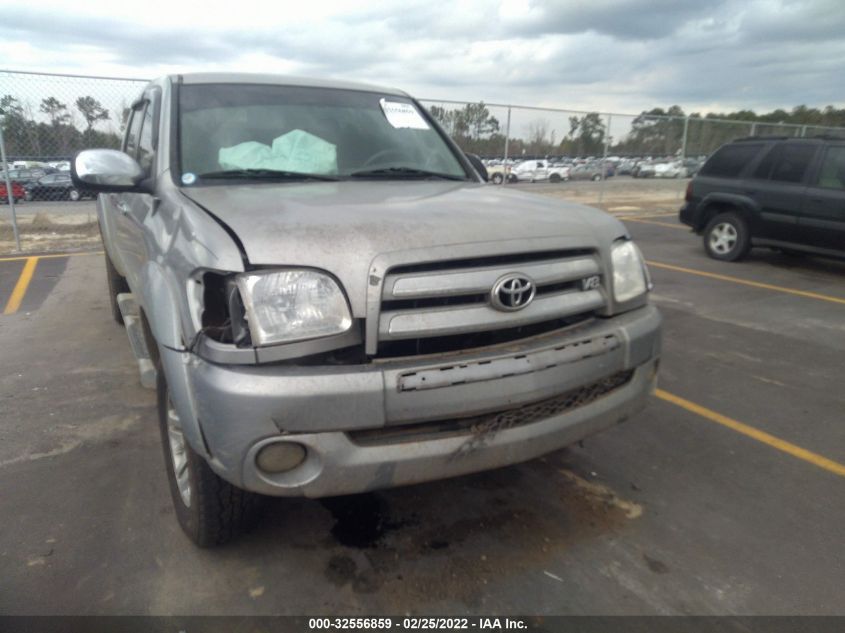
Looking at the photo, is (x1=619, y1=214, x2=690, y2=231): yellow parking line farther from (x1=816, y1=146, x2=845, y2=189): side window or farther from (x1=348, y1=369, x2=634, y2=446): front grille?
(x1=348, y1=369, x2=634, y2=446): front grille

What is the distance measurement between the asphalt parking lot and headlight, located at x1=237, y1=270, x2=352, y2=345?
103 centimetres

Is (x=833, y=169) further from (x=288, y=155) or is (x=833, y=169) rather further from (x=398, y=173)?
(x=288, y=155)

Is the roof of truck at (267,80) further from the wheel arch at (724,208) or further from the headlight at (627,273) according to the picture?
the wheel arch at (724,208)

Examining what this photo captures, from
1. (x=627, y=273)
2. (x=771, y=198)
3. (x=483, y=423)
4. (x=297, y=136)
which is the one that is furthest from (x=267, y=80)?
(x=771, y=198)

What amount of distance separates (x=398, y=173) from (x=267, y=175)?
0.70 metres

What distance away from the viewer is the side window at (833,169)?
746 centimetres

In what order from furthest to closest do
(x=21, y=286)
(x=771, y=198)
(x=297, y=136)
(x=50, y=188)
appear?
1. (x=50, y=188)
2. (x=771, y=198)
3. (x=21, y=286)
4. (x=297, y=136)

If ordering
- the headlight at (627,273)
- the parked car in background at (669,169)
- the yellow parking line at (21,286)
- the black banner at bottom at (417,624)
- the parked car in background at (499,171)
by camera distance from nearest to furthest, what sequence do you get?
1. the black banner at bottom at (417,624)
2. the headlight at (627,273)
3. the yellow parking line at (21,286)
4. the parked car in background at (499,171)
5. the parked car in background at (669,169)

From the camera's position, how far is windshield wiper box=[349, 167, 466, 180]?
3.03 metres

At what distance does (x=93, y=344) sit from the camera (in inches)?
194

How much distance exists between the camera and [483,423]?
2.07 m

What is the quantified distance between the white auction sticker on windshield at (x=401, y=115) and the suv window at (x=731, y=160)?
6.74m

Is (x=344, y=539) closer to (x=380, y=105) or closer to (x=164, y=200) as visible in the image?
(x=164, y=200)

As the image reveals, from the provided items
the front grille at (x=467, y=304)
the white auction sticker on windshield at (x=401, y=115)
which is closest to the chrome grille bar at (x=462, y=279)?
the front grille at (x=467, y=304)
